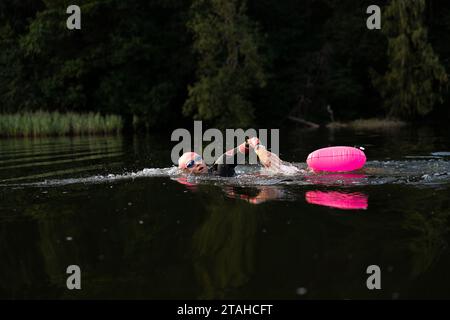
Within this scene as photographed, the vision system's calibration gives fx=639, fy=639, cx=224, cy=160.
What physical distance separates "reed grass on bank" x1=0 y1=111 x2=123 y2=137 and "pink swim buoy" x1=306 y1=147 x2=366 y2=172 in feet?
68.3

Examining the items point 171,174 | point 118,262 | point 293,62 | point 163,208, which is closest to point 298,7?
point 293,62

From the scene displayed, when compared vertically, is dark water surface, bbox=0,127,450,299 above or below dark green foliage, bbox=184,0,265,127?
below

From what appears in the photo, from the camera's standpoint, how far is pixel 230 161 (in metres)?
13.9

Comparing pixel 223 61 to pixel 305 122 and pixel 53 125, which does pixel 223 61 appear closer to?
pixel 305 122

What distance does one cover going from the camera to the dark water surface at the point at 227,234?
6340 millimetres

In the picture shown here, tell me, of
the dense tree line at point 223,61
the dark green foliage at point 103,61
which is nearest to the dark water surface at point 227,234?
the dense tree line at point 223,61

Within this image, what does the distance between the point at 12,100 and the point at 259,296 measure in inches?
1410

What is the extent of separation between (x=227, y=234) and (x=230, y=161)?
5.54 metres

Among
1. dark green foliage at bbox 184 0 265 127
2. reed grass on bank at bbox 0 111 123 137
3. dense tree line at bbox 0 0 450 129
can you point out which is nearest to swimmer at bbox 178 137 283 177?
reed grass on bank at bbox 0 111 123 137

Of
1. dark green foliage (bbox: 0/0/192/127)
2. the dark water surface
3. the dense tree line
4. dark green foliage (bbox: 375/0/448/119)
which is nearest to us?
the dark water surface

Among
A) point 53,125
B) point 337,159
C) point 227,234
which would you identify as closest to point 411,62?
point 53,125

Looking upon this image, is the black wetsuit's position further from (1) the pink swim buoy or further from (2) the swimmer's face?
(1) the pink swim buoy

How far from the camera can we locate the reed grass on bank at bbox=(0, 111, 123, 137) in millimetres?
31281

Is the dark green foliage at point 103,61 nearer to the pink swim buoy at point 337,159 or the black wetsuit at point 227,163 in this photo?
the black wetsuit at point 227,163
